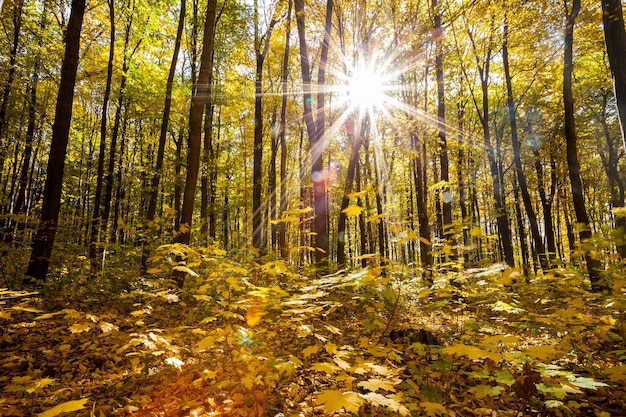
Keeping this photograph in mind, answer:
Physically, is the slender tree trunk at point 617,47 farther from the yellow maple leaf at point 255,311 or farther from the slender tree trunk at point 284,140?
the yellow maple leaf at point 255,311

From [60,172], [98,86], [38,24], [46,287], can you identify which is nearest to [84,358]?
[46,287]

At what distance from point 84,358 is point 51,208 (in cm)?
407

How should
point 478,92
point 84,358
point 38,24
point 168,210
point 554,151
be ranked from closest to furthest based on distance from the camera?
point 84,358
point 168,210
point 38,24
point 554,151
point 478,92

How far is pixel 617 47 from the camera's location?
5.55 meters

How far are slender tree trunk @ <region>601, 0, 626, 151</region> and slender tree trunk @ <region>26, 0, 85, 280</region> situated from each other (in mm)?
10489

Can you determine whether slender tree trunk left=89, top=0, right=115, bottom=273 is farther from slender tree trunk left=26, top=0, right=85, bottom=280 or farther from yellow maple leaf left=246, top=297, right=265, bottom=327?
yellow maple leaf left=246, top=297, right=265, bottom=327

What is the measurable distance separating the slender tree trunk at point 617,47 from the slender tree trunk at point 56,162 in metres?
10.5

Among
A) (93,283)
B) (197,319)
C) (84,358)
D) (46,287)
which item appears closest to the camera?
(84,358)

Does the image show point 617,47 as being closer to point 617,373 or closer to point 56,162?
point 617,373

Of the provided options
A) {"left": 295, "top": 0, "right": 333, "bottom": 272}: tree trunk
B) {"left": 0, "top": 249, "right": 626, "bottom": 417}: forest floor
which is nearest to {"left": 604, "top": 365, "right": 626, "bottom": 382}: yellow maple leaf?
{"left": 0, "top": 249, "right": 626, "bottom": 417}: forest floor

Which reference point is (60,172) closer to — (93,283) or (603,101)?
(93,283)

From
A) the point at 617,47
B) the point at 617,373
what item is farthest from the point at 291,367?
the point at 617,47

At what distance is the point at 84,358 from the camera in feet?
14.0

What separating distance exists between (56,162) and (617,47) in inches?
439
